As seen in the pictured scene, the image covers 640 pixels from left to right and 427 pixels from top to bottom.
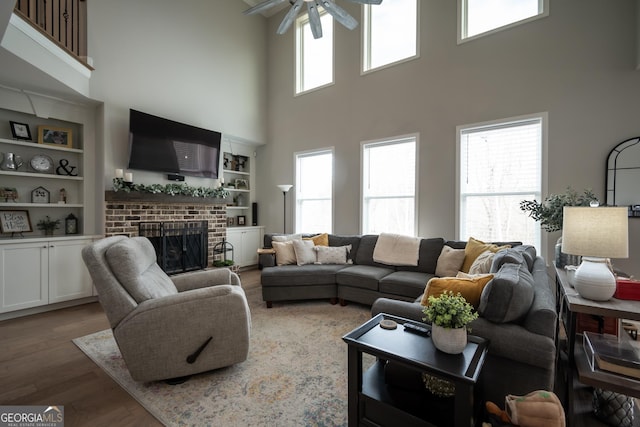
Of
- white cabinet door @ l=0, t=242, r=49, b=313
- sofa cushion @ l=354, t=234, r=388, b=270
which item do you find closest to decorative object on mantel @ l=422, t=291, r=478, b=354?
sofa cushion @ l=354, t=234, r=388, b=270

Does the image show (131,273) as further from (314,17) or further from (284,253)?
(314,17)

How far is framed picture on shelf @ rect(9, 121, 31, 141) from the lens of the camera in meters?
3.52

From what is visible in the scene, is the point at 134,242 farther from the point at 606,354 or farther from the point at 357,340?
the point at 606,354

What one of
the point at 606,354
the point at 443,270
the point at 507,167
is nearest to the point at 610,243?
the point at 606,354

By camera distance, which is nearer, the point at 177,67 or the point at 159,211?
the point at 159,211

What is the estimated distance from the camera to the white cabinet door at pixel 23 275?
125 inches

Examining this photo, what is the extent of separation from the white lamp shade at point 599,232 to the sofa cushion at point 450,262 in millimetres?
1556

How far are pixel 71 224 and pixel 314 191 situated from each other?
12.3 feet

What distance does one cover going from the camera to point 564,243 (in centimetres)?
187

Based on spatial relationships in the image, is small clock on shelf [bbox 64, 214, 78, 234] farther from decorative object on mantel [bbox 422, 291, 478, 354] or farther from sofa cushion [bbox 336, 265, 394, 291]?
decorative object on mantel [bbox 422, 291, 478, 354]

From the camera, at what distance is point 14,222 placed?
139 inches

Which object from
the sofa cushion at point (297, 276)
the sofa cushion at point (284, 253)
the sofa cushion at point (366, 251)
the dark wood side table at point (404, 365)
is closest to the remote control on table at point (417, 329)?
the dark wood side table at point (404, 365)
